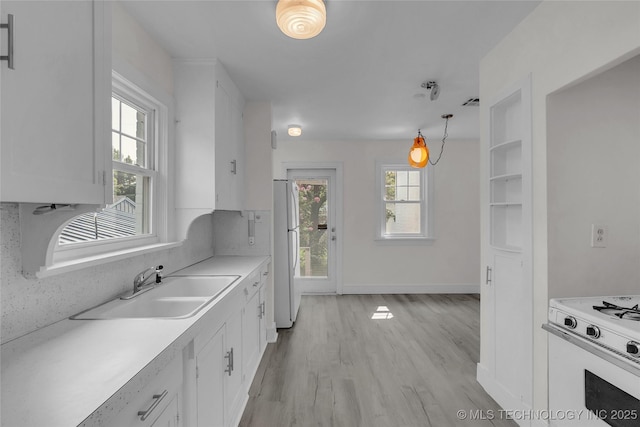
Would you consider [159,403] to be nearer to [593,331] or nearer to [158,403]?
[158,403]

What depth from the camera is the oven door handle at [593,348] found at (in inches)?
48.0

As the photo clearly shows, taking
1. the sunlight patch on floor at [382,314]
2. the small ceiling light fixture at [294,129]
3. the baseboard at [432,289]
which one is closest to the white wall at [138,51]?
the small ceiling light fixture at [294,129]

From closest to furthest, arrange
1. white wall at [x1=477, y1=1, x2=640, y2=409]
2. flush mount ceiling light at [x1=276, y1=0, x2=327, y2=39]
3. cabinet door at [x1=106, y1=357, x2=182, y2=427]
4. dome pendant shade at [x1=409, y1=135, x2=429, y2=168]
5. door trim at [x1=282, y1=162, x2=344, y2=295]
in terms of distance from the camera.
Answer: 1. cabinet door at [x1=106, y1=357, x2=182, y2=427]
2. white wall at [x1=477, y1=1, x2=640, y2=409]
3. flush mount ceiling light at [x1=276, y1=0, x2=327, y2=39]
4. dome pendant shade at [x1=409, y1=135, x2=429, y2=168]
5. door trim at [x1=282, y1=162, x2=344, y2=295]

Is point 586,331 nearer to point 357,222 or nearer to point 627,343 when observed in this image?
point 627,343

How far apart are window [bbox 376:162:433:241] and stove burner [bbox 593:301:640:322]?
12.0 feet

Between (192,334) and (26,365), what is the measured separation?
48 cm

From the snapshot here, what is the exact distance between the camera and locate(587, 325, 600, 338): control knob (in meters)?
1.38

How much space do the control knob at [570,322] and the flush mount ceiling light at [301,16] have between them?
1.90 meters

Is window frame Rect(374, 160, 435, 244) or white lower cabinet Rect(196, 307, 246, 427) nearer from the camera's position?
white lower cabinet Rect(196, 307, 246, 427)

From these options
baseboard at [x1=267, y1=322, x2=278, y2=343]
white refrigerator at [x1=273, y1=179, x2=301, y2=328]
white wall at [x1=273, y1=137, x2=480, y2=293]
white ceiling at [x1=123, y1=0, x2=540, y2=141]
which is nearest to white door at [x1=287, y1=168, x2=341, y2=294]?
white wall at [x1=273, y1=137, x2=480, y2=293]

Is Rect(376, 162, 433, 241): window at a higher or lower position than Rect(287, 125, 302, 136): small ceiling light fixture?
lower

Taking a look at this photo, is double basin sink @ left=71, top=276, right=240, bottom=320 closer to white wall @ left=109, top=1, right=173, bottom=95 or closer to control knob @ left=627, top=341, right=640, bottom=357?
white wall @ left=109, top=1, right=173, bottom=95

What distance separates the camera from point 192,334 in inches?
49.2

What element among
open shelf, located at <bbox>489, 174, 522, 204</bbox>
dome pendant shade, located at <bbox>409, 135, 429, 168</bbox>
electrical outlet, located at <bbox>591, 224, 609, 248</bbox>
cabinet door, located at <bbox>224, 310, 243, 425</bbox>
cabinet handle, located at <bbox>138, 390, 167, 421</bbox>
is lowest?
cabinet door, located at <bbox>224, 310, 243, 425</bbox>
